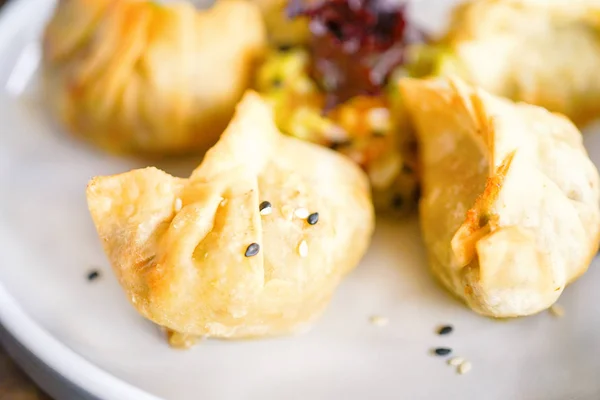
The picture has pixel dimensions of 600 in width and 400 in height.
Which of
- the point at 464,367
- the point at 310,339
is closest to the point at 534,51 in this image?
the point at 464,367

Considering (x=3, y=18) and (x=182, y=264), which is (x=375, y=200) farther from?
(x=3, y=18)

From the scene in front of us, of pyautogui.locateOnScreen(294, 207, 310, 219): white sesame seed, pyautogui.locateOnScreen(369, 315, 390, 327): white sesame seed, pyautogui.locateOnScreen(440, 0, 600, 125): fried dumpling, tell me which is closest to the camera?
pyautogui.locateOnScreen(294, 207, 310, 219): white sesame seed

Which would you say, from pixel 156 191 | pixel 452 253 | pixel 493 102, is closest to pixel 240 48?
pixel 156 191

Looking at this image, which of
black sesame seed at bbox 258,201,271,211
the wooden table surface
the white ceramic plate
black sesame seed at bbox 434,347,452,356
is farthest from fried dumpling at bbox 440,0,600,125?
the wooden table surface

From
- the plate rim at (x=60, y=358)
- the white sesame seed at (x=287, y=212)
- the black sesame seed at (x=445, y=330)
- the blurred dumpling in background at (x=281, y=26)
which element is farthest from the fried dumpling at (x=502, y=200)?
the plate rim at (x=60, y=358)

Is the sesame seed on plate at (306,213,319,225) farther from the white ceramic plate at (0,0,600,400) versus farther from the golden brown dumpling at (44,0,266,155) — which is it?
the golden brown dumpling at (44,0,266,155)

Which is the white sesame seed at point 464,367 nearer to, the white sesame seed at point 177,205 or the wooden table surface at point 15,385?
the white sesame seed at point 177,205

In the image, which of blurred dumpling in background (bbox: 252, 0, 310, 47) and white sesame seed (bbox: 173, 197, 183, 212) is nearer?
white sesame seed (bbox: 173, 197, 183, 212)

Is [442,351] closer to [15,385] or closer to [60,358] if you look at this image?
[60,358]
